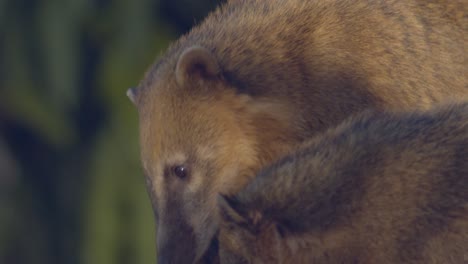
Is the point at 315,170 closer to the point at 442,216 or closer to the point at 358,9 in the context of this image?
the point at 442,216

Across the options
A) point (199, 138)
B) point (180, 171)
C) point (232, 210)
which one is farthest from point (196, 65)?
point (232, 210)

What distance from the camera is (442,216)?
13.5ft

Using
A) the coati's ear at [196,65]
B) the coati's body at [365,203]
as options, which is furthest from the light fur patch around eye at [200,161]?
the coati's body at [365,203]

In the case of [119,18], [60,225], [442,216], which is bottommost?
[60,225]

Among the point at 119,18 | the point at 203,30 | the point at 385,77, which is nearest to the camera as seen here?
the point at 385,77

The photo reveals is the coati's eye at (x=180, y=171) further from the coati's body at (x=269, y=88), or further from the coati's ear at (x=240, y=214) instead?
the coati's ear at (x=240, y=214)

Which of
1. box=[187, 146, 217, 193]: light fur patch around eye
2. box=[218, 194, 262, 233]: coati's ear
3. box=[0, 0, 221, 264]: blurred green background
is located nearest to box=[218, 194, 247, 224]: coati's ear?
box=[218, 194, 262, 233]: coati's ear

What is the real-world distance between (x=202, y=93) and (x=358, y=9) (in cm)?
62

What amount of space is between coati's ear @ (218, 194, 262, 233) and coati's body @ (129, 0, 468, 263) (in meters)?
0.70

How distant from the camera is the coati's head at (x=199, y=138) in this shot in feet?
16.5

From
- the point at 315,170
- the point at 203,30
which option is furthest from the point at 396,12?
the point at 315,170

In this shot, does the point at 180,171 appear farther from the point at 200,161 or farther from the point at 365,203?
the point at 365,203

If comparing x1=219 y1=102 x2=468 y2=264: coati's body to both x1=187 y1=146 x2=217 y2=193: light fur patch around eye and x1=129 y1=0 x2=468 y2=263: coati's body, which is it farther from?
x1=187 y1=146 x2=217 y2=193: light fur patch around eye

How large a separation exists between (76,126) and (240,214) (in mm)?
6711
